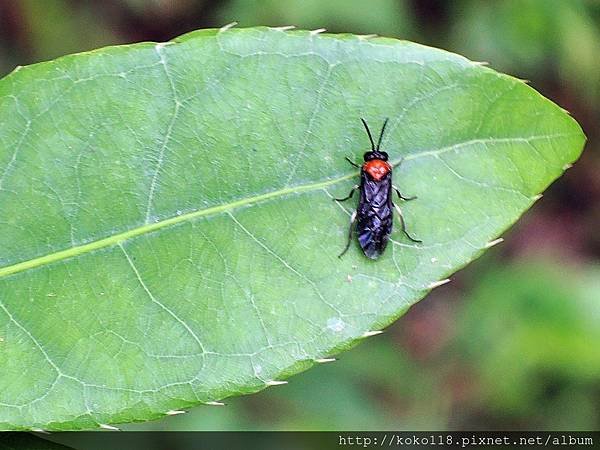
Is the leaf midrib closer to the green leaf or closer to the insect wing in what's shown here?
the green leaf

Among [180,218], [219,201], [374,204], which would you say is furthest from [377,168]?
[180,218]

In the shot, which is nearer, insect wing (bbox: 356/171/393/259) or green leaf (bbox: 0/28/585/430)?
green leaf (bbox: 0/28/585/430)

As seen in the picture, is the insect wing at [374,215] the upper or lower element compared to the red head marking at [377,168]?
lower

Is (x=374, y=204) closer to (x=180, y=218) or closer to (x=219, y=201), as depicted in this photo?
(x=219, y=201)

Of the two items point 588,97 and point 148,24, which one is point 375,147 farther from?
point 588,97

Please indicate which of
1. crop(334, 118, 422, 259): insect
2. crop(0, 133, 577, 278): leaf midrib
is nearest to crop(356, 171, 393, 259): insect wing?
crop(334, 118, 422, 259): insect

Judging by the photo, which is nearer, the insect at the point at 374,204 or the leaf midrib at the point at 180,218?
the leaf midrib at the point at 180,218

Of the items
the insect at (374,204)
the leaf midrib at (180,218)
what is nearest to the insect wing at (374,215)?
the insect at (374,204)

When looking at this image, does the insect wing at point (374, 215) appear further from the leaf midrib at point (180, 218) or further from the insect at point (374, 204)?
the leaf midrib at point (180, 218)
